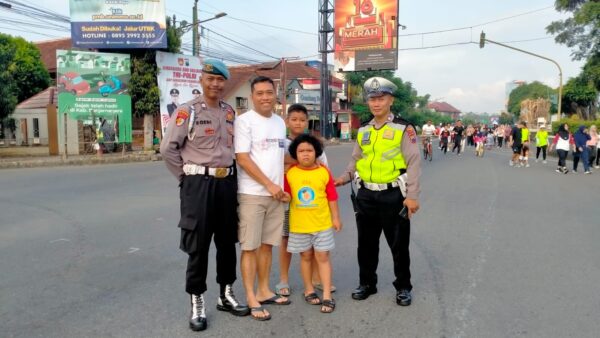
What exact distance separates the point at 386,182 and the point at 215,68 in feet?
5.23

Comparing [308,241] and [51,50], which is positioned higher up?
[51,50]

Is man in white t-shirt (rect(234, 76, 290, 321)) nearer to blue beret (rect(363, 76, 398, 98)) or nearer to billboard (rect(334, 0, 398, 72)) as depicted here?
blue beret (rect(363, 76, 398, 98))

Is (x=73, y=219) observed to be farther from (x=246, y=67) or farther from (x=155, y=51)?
(x=246, y=67)

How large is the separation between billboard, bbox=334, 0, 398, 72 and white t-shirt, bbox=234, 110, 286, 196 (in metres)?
30.6

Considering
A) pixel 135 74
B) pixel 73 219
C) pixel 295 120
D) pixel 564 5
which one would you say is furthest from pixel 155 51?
pixel 564 5

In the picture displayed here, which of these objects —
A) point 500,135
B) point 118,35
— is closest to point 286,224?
point 118,35

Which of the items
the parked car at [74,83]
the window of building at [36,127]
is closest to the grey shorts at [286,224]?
the parked car at [74,83]

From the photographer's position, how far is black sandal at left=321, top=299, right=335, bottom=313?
3740 mm

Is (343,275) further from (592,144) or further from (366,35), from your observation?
(366,35)

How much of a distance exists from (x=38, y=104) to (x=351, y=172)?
90.6ft

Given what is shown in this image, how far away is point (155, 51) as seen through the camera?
2188 cm

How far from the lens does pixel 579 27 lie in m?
26.3

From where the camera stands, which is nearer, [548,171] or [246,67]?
[548,171]

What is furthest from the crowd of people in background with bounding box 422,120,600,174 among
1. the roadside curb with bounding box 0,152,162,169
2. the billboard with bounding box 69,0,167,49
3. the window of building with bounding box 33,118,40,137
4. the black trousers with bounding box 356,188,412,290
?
the window of building with bounding box 33,118,40,137
